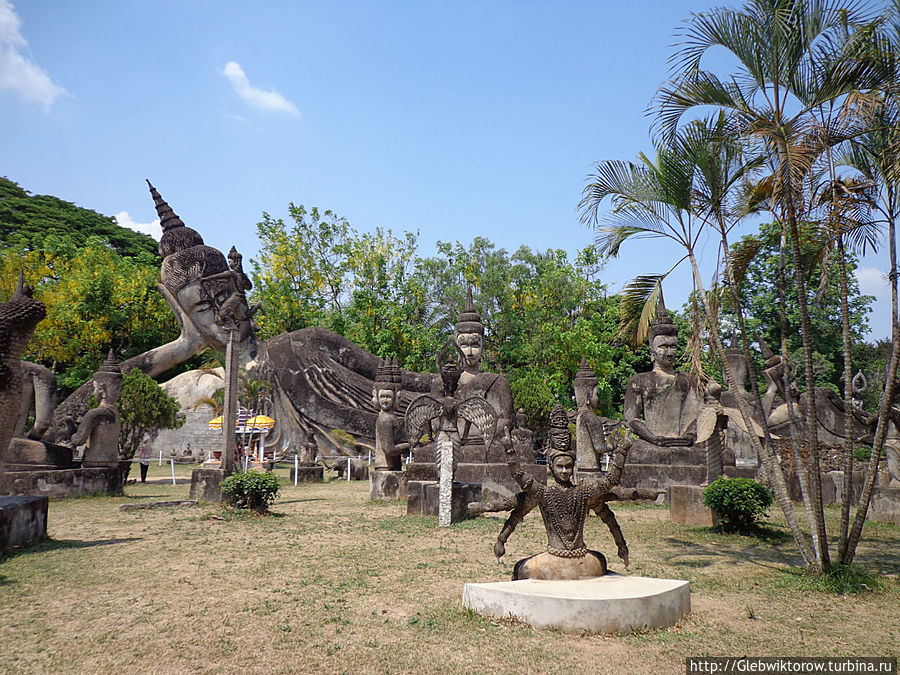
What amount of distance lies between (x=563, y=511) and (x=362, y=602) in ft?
6.23

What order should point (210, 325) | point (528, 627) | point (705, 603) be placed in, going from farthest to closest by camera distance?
1. point (210, 325)
2. point (705, 603)
3. point (528, 627)

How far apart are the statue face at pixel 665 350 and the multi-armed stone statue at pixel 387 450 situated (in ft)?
18.3

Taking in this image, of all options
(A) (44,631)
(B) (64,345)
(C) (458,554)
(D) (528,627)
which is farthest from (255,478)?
(B) (64,345)

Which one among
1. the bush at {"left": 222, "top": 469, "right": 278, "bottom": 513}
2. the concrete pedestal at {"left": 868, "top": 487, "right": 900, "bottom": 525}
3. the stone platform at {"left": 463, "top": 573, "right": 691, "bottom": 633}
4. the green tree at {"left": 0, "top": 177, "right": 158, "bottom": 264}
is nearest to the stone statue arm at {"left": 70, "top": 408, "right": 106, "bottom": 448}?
the bush at {"left": 222, "top": 469, "right": 278, "bottom": 513}

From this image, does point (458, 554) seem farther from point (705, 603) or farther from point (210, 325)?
point (210, 325)

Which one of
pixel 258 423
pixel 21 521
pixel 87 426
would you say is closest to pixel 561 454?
pixel 21 521

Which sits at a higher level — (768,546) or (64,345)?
(64,345)

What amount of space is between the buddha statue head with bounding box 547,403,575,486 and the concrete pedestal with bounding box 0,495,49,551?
6.03m

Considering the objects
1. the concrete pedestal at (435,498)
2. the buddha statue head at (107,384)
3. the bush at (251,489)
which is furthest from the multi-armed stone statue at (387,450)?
the buddha statue head at (107,384)

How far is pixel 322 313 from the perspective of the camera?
108 ft

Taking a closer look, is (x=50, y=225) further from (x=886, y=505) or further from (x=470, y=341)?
(x=886, y=505)

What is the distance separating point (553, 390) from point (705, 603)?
22739 mm

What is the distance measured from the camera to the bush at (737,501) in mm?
8820

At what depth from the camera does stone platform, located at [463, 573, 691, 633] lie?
470 centimetres
